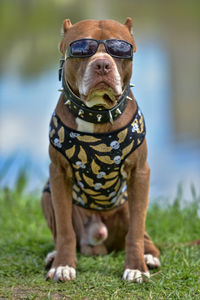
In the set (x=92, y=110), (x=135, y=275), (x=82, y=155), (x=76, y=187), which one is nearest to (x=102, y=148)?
(x=82, y=155)

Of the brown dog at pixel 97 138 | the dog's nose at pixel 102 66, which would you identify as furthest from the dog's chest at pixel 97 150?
the dog's nose at pixel 102 66

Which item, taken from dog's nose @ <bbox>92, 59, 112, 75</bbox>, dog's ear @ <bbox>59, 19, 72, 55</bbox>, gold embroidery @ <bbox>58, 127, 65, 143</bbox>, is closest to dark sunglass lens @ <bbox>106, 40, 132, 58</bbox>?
dog's nose @ <bbox>92, 59, 112, 75</bbox>

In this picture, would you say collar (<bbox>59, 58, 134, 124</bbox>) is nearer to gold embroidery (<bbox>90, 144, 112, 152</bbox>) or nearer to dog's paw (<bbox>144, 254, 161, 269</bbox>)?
gold embroidery (<bbox>90, 144, 112, 152</bbox>)

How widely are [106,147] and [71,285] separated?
0.91 metres

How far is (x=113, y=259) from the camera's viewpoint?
3.84 m

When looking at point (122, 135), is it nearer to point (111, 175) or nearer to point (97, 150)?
point (97, 150)

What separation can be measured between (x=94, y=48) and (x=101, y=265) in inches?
61.2

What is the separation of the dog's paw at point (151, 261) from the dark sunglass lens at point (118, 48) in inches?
56.7

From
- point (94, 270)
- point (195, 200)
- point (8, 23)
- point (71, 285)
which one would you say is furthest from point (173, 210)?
point (8, 23)

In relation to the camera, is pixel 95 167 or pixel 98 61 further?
pixel 95 167

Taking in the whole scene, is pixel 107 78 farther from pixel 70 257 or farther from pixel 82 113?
pixel 70 257

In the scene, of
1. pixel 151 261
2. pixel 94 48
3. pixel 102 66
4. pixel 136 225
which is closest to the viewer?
pixel 102 66

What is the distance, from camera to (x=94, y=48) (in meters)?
3.11

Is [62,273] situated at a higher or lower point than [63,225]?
lower
